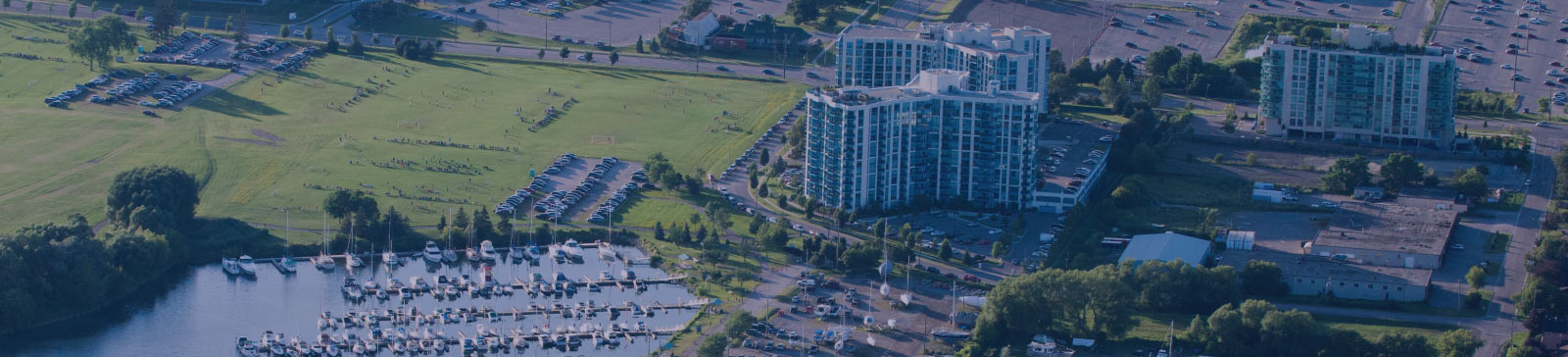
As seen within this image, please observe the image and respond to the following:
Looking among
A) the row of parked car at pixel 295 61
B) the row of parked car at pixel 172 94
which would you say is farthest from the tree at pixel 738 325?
the row of parked car at pixel 295 61

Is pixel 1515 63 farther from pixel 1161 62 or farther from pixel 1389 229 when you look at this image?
pixel 1389 229

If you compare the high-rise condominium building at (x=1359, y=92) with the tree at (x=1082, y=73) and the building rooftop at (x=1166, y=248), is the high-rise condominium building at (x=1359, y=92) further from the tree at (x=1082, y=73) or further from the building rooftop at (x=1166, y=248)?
the building rooftop at (x=1166, y=248)

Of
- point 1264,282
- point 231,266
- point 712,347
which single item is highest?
point 1264,282

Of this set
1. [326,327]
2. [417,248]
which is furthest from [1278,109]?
[326,327]

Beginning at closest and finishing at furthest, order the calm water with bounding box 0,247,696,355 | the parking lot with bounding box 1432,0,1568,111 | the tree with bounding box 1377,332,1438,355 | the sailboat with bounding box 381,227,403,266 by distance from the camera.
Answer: the tree with bounding box 1377,332,1438,355 < the calm water with bounding box 0,247,696,355 < the sailboat with bounding box 381,227,403,266 < the parking lot with bounding box 1432,0,1568,111

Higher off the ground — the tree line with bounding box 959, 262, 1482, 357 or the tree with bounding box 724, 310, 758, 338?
the tree line with bounding box 959, 262, 1482, 357

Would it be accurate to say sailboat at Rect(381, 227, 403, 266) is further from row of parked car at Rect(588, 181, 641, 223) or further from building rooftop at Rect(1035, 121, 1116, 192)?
building rooftop at Rect(1035, 121, 1116, 192)

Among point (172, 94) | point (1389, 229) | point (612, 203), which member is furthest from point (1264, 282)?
point (172, 94)

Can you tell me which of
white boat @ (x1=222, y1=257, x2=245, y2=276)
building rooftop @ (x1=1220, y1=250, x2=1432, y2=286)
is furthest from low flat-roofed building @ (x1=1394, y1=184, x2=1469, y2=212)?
white boat @ (x1=222, y1=257, x2=245, y2=276)
